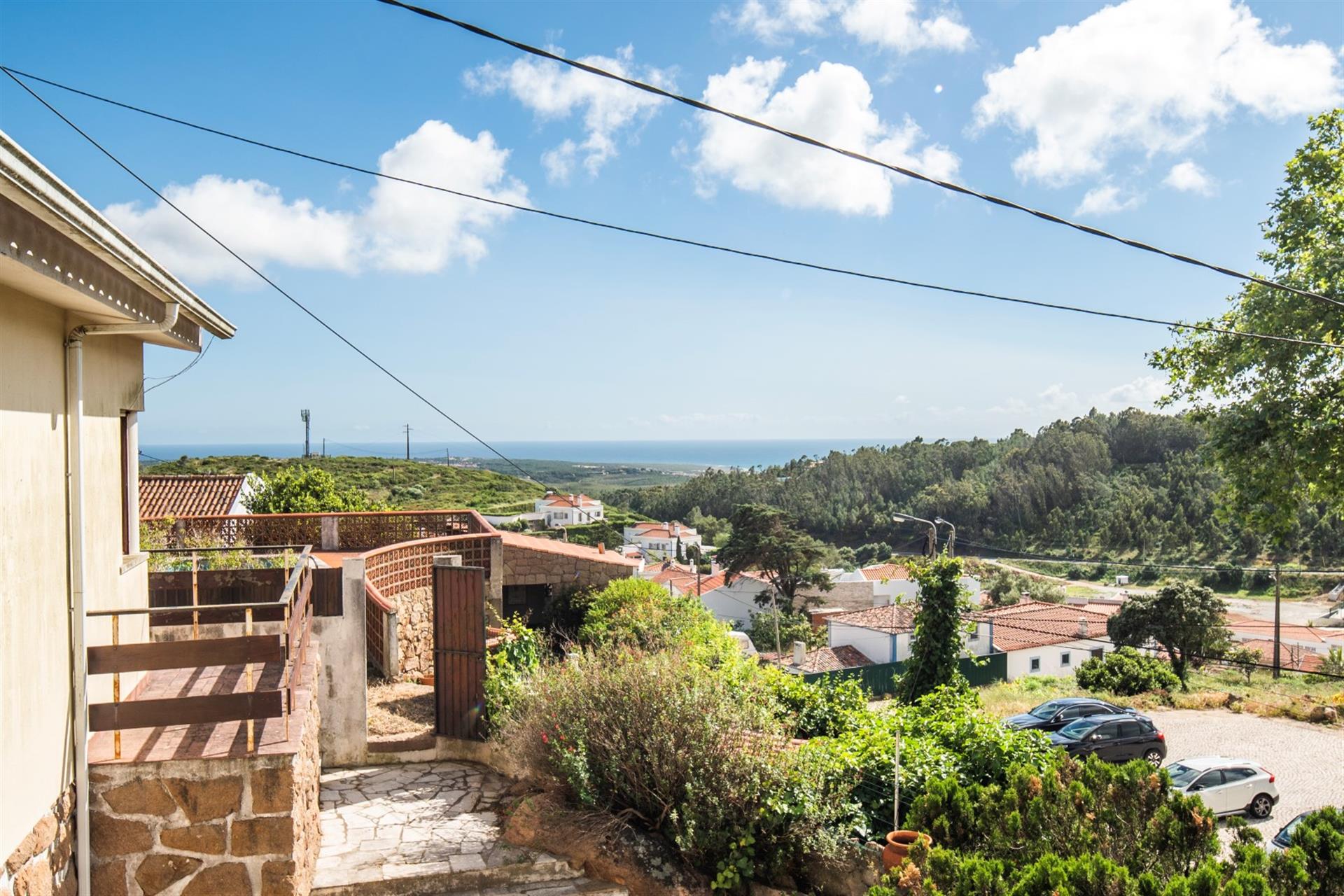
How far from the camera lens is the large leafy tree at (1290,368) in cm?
1121

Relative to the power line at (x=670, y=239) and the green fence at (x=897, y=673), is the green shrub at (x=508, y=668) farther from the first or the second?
the green fence at (x=897, y=673)

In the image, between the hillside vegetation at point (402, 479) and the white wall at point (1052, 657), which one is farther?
the hillside vegetation at point (402, 479)

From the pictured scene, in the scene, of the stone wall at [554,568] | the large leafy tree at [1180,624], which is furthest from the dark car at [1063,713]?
the large leafy tree at [1180,624]

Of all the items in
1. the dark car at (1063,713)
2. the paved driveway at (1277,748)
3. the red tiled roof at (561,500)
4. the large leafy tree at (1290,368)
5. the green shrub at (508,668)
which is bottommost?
the paved driveway at (1277,748)

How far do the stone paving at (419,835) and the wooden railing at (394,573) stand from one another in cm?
206

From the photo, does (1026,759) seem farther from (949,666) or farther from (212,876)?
(949,666)

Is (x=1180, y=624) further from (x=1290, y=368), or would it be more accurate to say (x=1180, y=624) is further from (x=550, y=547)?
(x=550, y=547)

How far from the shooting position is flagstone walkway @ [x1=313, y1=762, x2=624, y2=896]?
5.64 m

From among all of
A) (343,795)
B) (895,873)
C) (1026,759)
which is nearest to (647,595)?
(343,795)

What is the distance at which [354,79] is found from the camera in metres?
7.92

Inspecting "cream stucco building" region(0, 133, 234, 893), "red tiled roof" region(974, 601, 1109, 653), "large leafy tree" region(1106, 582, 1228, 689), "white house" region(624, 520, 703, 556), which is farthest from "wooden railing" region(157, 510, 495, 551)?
"white house" region(624, 520, 703, 556)

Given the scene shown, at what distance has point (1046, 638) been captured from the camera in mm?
32219

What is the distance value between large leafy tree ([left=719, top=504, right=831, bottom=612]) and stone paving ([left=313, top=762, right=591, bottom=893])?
3371 centimetres

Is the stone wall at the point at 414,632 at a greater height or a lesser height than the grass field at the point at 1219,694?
greater
